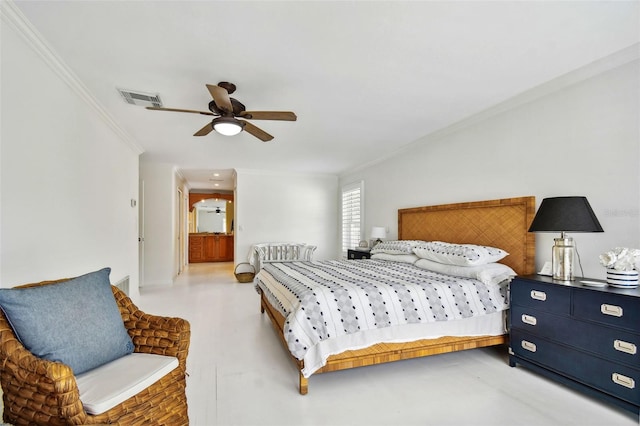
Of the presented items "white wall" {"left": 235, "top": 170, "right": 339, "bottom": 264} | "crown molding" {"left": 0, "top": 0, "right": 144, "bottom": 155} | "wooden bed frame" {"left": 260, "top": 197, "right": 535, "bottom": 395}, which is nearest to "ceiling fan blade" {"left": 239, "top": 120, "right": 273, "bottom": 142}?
"crown molding" {"left": 0, "top": 0, "right": 144, "bottom": 155}

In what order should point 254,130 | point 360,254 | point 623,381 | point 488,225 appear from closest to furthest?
point 623,381, point 254,130, point 488,225, point 360,254

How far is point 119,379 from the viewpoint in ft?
4.53

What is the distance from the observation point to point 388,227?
527cm

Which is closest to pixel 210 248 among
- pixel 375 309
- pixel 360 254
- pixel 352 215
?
pixel 352 215

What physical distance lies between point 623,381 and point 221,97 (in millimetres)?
3359

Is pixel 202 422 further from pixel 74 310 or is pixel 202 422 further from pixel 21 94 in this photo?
pixel 21 94

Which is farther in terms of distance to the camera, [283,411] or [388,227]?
[388,227]

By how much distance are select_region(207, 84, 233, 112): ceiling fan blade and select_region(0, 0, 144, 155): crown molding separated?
3.64 feet

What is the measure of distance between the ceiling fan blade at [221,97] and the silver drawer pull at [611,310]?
304 centimetres

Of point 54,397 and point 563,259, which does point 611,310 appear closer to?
point 563,259

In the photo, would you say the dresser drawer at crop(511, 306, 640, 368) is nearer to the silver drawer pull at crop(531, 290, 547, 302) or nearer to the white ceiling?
the silver drawer pull at crop(531, 290, 547, 302)

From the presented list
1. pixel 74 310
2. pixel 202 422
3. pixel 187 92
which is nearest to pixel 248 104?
pixel 187 92

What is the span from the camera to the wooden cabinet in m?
9.90

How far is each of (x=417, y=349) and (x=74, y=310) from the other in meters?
2.34
